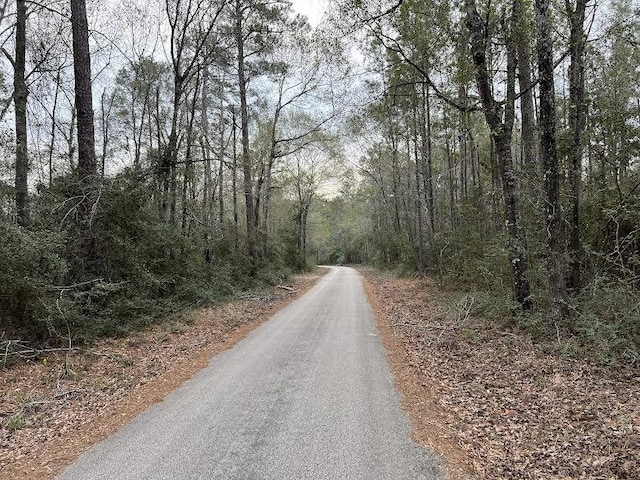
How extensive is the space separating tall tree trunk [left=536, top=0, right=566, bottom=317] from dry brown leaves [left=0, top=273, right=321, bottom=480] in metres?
6.31

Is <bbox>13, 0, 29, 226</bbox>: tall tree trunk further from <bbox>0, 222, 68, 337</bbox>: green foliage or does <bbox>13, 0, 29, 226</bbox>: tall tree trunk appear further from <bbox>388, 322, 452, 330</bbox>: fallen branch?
<bbox>388, 322, 452, 330</bbox>: fallen branch

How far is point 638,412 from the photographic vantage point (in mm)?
4164

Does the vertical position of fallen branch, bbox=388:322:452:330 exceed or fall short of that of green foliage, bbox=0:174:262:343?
it falls short

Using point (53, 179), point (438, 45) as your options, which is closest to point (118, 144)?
point (53, 179)

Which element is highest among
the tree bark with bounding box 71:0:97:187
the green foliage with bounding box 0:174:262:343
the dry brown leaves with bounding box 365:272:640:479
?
the tree bark with bounding box 71:0:97:187

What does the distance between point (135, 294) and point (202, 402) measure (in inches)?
211

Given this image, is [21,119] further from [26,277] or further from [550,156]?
[550,156]

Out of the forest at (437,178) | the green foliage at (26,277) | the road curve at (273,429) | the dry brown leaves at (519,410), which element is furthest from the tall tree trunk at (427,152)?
the green foliage at (26,277)

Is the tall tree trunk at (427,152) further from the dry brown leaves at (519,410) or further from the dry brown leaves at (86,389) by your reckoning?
the dry brown leaves at (86,389)

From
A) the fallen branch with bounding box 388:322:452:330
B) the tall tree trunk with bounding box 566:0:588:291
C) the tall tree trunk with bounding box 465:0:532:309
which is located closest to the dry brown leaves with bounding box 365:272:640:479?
the fallen branch with bounding box 388:322:452:330

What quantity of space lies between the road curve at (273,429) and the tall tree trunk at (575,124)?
4834mm

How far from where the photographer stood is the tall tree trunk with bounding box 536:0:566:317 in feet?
23.4

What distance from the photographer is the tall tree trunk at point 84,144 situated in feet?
27.6

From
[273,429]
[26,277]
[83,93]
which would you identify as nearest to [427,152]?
[83,93]
